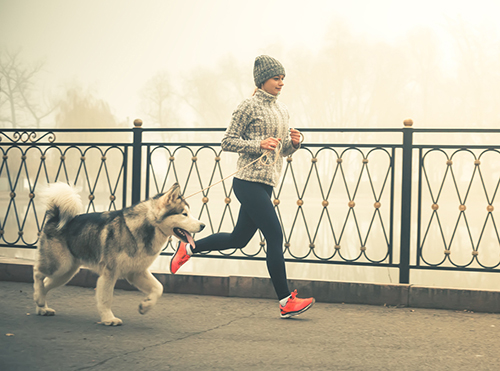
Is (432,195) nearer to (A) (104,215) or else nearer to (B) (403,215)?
(B) (403,215)

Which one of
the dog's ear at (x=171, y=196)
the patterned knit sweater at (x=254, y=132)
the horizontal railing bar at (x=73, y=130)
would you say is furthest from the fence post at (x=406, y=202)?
the horizontal railing bar at (x=73, y=130)

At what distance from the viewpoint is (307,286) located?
4766 mm

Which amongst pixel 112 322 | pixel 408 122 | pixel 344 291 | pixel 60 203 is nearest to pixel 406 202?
pixel 408 122

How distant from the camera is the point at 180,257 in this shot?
Answer: 14.8 feet

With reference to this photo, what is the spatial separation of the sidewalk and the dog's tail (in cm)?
74

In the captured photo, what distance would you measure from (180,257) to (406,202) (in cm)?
216

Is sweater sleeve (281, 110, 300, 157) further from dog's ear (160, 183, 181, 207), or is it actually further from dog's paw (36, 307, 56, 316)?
dog's paw (36, 307, 56, 316)

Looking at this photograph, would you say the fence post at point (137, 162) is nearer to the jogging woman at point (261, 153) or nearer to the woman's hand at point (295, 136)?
the jogging woman at point (261, 153)

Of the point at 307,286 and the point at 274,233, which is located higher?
the point at 274,233

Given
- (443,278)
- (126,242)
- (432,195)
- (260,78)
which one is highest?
(260,78)

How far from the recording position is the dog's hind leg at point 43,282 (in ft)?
12.7

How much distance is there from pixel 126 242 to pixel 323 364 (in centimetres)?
165

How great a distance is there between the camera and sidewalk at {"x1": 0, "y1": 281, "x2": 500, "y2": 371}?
9.48ft

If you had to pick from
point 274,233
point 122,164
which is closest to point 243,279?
point 274,233
